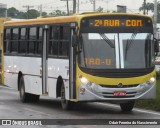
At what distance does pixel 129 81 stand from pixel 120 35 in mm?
1265

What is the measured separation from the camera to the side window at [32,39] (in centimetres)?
2222

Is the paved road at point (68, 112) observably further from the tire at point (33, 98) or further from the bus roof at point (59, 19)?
the bus roof at point (59, 19)

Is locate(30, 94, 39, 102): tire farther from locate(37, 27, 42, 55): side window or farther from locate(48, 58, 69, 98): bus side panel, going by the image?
locate(48, 58, 69, 98): bus side panel

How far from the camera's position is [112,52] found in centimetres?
1838

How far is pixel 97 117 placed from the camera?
1745cm

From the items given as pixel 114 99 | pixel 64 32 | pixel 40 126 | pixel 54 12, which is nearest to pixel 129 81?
pixel 114 99

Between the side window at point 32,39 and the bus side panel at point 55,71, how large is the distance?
1694 millimetres

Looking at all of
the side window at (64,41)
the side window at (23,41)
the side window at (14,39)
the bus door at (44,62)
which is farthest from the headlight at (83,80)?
the side window at (14,39)

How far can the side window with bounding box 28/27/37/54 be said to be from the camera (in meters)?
22.2

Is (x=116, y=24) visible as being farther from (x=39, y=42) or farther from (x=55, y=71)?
(x=39, y=42)

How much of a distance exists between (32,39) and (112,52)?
4730 millimetres

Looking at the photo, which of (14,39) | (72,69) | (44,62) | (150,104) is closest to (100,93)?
(72,69)

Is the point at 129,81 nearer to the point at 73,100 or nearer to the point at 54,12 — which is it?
the point at 73,100

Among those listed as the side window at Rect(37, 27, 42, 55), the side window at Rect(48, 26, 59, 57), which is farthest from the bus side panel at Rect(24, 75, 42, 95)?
the side window at Rect(48, 26, 59, 57)
